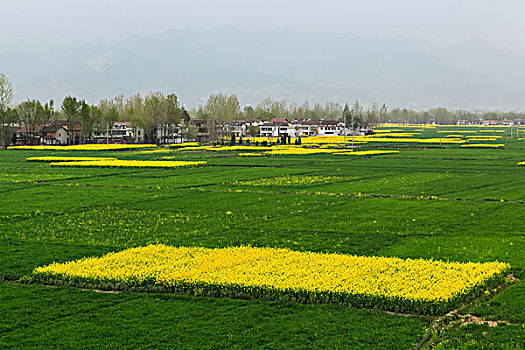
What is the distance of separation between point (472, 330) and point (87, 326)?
8.41m

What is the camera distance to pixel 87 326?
15.2 m

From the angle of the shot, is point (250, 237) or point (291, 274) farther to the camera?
point (250, 237)

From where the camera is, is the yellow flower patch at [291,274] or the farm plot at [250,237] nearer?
the farm plot at [250,237]

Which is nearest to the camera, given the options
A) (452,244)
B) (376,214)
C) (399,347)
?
(399,347)

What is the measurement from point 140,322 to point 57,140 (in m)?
147

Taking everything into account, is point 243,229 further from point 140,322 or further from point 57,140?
point 57,140

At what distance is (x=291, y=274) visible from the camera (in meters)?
19.2

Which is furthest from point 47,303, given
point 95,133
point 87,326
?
point 95,133

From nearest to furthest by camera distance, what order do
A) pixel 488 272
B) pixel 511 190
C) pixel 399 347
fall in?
pixel 399 347, pixel 488 272, pixel 511 190

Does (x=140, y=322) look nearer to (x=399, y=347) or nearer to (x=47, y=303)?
(x=47, y=303)

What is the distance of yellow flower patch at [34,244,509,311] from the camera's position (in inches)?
682

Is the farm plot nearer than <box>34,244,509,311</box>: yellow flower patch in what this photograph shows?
Yes

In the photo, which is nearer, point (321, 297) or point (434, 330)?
point (434, 330)

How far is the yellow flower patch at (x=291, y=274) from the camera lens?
1731cm
